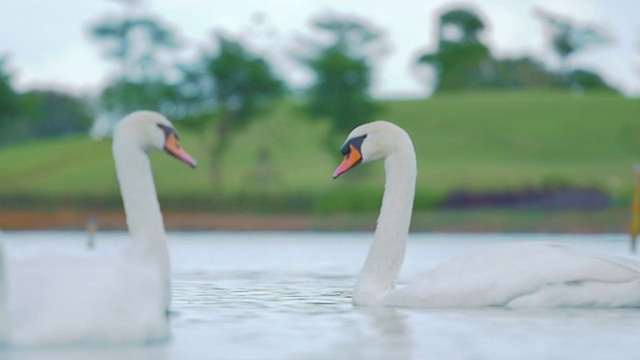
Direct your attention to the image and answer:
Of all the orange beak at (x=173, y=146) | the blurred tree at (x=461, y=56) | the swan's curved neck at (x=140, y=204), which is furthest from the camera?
the blurred tree at (x=461, y=56)

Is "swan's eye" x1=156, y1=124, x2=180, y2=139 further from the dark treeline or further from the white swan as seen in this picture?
the dark treeline

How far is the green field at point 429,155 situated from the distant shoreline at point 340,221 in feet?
19.5

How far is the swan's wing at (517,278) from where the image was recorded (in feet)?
37.0

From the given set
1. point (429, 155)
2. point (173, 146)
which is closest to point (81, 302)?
point (173, 146)

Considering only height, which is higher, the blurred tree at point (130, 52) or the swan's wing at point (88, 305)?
the blurred tree at point (130, 52)

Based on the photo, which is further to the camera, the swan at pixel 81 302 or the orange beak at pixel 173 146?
the orange beak at pixel 173 146

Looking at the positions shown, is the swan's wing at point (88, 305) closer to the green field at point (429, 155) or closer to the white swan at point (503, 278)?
the white swan at point (503, 278)

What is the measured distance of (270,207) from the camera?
52.6m

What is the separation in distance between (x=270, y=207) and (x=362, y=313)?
41369mm

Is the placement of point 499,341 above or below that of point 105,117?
below

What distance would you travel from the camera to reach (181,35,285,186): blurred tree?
6412 cm

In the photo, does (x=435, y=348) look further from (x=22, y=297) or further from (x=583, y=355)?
(x=22, y=297)

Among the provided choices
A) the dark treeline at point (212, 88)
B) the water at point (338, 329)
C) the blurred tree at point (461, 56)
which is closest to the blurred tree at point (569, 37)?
the blurred tree at point (461, 56)

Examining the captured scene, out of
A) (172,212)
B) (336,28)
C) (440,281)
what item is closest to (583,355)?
(440,281)
